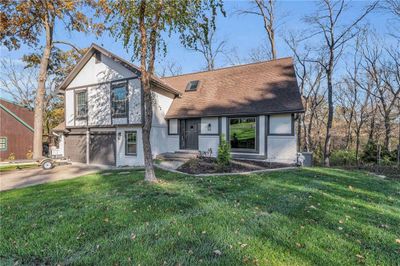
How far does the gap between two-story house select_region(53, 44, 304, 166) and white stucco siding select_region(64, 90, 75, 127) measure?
2.9 inches

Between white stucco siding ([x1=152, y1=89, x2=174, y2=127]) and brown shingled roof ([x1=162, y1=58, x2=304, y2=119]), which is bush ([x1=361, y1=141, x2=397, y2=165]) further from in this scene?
white stucco siding ([x1=152, y1=89, x2=174, y2=127])

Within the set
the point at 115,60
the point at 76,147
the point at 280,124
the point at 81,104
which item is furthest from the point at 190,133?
the point at 76,147

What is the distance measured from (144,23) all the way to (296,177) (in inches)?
299

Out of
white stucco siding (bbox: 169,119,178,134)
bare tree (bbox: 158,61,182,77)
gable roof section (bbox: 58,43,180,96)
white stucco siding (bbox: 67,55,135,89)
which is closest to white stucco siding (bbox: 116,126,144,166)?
white stucco siding (bbox: 169,119,178,134)

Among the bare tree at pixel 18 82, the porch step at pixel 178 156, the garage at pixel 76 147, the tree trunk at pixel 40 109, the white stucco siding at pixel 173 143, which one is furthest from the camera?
the bare tree at pixel 18 82

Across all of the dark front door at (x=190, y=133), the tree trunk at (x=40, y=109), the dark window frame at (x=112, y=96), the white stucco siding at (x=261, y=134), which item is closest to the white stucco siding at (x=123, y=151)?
the dark window frame at (x=112, y=96)

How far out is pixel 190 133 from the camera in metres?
14.6

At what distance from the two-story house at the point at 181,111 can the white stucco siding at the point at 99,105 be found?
0.21ft

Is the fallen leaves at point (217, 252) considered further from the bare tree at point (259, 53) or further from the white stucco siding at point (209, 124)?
the bare tree at point (259, 53)

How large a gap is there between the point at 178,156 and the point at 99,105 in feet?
21.4

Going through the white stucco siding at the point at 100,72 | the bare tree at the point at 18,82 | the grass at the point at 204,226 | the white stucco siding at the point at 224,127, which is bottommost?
the grass at the point at 204,226

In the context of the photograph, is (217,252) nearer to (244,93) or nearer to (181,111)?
(244,93)

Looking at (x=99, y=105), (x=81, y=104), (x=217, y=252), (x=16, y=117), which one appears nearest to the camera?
(x=217, y=252)

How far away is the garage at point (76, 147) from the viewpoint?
54.1 ft
